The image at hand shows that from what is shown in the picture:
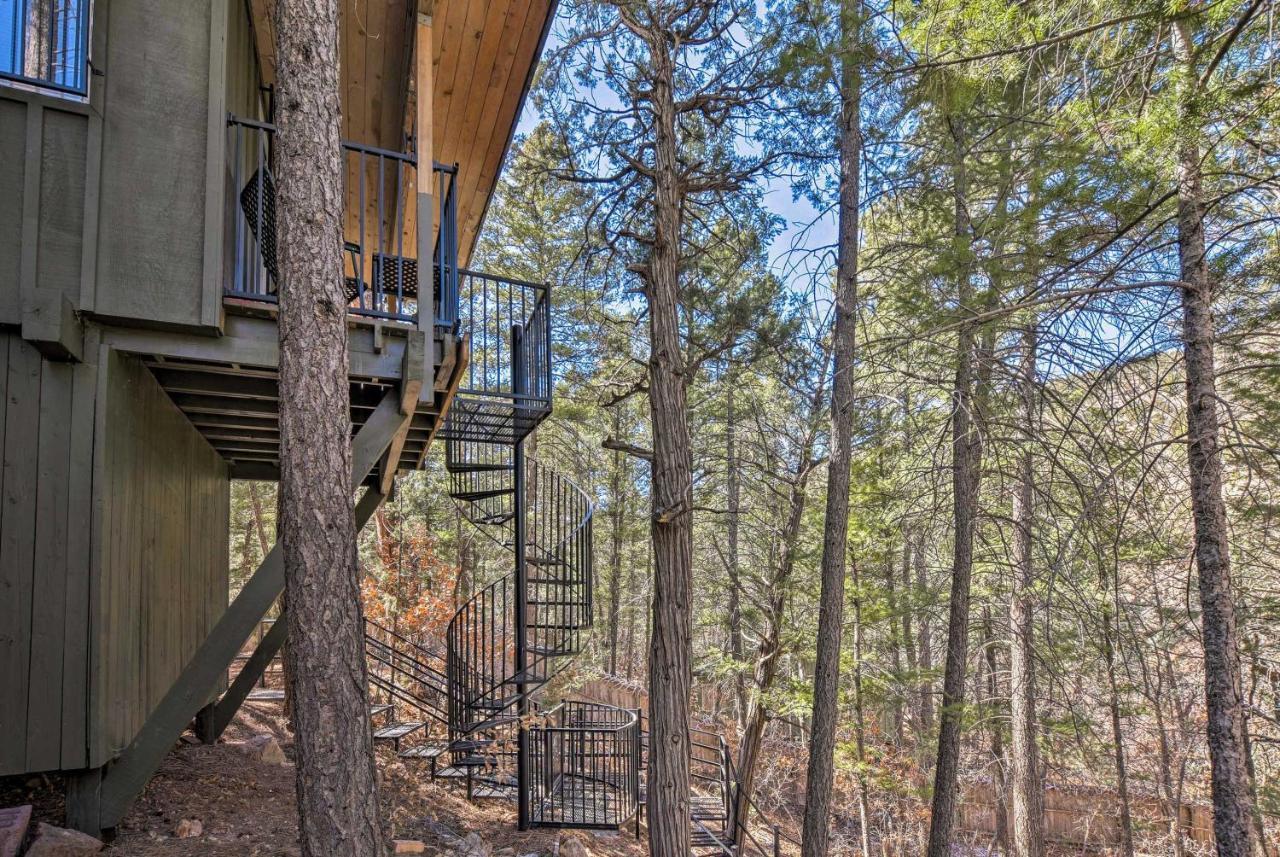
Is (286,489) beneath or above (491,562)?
above

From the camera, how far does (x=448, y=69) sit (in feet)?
18.0

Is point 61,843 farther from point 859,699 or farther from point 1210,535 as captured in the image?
point 859,699

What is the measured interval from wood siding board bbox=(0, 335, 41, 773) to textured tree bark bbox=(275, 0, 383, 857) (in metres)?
1.39

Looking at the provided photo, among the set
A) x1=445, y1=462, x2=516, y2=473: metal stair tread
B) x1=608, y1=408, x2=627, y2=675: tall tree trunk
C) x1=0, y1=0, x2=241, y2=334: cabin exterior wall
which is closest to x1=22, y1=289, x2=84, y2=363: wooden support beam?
x1=0, y1=0, x2=241, y2=334: cabin exterior wall

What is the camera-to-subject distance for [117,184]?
3.39 m

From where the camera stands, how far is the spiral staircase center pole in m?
6.40

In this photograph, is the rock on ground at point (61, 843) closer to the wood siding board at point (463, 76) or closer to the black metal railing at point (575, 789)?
the black metal railing at point (575, 789)

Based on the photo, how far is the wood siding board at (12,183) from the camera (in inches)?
125

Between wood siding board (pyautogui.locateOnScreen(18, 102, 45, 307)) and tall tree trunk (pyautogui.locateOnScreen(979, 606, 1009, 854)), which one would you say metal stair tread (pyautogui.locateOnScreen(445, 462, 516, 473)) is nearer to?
wood siding board (pyautogui.locateOnScreen(18, 102, 45, 307))

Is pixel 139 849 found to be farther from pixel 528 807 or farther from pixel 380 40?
pixel 380 40

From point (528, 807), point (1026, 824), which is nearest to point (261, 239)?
point (528, 807)

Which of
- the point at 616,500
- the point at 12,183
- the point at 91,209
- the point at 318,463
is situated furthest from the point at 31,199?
the point at 616,500

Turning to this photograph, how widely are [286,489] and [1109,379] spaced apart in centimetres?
421

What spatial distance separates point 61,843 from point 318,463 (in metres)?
2.10
